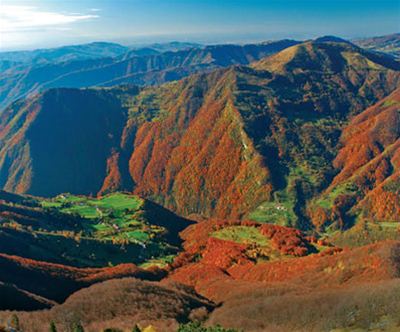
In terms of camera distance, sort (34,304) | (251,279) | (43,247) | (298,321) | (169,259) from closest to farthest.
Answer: (298,321) < (34,304) < (251,279) < (43,247) < (169,259)

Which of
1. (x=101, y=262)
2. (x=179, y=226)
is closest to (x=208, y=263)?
(x=101, y=262)

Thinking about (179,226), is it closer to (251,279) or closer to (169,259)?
(169,259)

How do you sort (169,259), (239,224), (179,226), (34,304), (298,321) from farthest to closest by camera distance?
(179,226), (239,224), (169,259), (34,304), (298,321)

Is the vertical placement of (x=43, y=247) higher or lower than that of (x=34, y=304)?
lower

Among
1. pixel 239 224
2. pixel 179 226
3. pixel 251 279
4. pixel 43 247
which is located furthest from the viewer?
pixel 179 226

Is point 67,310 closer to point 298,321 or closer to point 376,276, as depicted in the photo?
point 298,321

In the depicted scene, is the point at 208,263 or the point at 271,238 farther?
the point at 271,238

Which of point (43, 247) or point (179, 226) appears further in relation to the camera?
point (179, 226)

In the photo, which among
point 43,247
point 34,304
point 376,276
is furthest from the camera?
point 43,247

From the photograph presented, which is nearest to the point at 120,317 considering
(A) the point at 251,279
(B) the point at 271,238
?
(A) the point at 251,279
